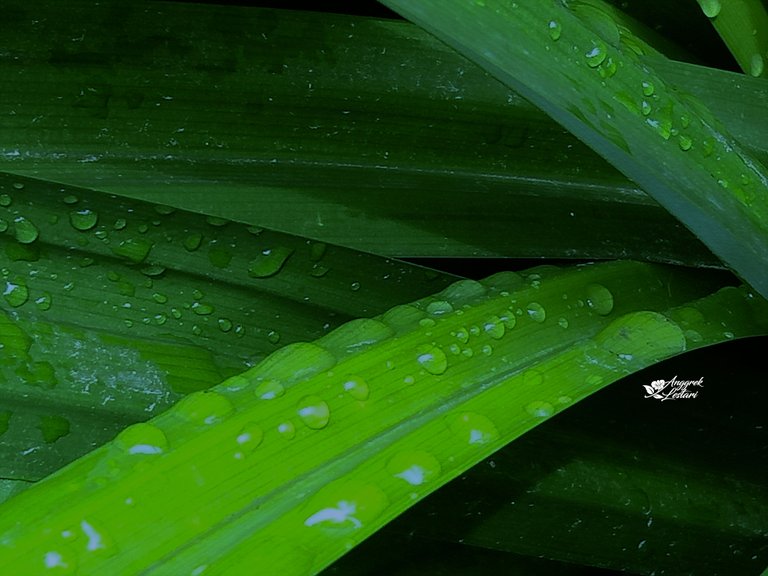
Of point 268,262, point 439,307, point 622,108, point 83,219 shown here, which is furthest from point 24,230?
point 622,108

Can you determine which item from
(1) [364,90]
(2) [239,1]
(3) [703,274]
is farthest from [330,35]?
(3) [703,274]

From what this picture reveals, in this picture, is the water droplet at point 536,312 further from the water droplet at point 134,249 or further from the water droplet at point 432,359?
the water droplet at point 134,249

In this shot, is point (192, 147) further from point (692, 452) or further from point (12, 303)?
point (692, 452)

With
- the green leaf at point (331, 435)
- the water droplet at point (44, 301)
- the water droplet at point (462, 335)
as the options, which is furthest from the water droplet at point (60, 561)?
the water droplet at point (44, 301)

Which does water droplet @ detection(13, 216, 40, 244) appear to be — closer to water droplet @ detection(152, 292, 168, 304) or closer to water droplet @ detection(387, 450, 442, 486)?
water droplet @ detection(152, 292, 168, 304)

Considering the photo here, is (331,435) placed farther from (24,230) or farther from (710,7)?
(710,7)

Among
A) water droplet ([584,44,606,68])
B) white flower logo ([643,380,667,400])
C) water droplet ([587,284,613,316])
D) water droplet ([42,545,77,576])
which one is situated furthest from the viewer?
white flower logo ([643,380,667,400])

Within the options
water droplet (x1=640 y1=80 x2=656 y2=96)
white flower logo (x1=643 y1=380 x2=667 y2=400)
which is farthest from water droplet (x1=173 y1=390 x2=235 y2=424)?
white flower logo (x1=643 y1=380 x2=667 y2=400)
